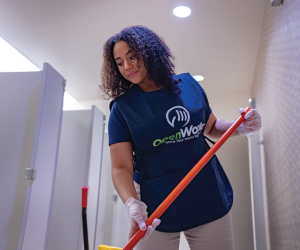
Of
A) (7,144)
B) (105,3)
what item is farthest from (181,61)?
(7,144)

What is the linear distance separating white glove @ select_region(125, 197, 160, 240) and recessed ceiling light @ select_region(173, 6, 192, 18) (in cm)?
175

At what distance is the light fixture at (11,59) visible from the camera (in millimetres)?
2758

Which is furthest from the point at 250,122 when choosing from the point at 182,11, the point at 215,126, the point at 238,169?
the point at 238,169

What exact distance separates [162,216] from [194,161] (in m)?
0.20

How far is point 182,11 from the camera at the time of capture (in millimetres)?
2217

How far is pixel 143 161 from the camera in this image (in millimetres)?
924

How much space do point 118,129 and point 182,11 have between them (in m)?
1.60

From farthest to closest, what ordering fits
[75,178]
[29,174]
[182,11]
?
[75,178] < [182,11] < [29,174]

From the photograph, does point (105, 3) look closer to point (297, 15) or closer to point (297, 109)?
point (297, 15)

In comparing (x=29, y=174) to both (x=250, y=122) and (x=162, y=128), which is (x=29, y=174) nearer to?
(x=162, y=128)

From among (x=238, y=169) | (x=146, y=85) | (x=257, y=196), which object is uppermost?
(x=238, y=169)

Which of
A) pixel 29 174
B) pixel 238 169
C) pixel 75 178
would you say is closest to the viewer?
pixel 29 174

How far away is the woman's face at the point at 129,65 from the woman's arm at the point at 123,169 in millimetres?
234

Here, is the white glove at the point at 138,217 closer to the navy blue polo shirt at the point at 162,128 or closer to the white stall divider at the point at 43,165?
the navy blue polo shirt at the point at 162,128
